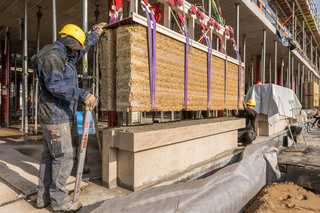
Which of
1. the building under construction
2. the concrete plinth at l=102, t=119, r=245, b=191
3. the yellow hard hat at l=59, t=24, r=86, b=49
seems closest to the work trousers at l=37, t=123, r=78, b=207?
the building under construction

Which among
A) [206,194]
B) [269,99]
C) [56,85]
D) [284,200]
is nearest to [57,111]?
[56,85]

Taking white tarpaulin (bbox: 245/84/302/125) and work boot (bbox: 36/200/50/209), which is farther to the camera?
white tarpaulin (bbox: 245/84/302/125)

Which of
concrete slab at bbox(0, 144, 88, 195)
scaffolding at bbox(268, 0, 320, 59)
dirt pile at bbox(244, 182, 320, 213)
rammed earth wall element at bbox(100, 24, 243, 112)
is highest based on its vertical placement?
scaffolding at bbox(268, 0, 320, 59)

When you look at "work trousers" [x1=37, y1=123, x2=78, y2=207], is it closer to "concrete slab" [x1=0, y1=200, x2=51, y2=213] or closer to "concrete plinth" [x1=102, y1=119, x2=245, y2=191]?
"concrete slab" [x1=0, y1=200, x2=51, y2=213]

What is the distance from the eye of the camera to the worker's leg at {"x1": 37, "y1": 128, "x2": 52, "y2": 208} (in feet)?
8.49

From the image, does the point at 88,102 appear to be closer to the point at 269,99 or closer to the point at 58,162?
the point at 58,162

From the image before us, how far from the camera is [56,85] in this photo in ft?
7.93

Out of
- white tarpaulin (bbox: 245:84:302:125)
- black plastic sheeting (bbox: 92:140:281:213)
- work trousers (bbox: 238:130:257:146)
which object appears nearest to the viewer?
black plastic sheeting (bbox: 92:140:281:213)

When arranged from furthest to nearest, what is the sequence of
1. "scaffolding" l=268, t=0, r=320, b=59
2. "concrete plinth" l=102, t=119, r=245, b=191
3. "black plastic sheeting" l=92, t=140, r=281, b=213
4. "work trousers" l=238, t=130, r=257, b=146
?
1. "scaffolding" l=268, t=0, r=320, b=59
2. "work trousers" l=238, t=130, r=257, b=146
3. "concrete plinth" l=102, t=119, r=245, b=191
4. "black plastic sheeting" l=92, t=140, r=281, b=213

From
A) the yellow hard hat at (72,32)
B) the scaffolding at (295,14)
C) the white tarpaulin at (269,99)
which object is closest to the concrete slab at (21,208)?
the yellow hard hat at (72,32)

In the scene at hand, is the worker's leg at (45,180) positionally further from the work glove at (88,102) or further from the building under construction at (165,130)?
the work glove at (88,102)

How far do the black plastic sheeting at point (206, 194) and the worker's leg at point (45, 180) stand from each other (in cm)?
116

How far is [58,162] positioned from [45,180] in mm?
314

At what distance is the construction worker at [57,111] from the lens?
8.08ft
